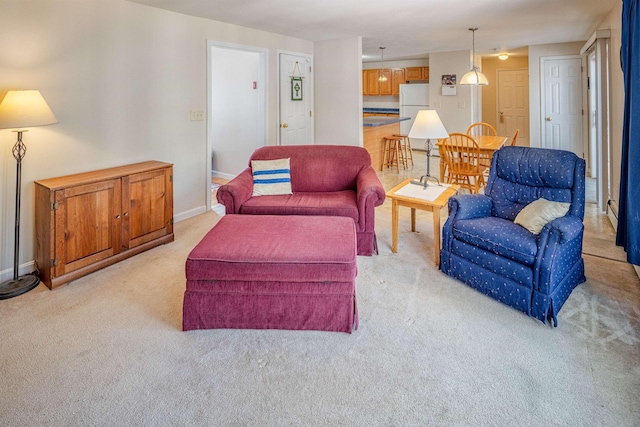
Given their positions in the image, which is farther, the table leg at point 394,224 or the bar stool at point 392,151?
the bar stool at point 392,151

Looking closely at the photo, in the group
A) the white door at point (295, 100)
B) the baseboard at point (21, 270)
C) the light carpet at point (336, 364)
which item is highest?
the white door at point (295, 100)

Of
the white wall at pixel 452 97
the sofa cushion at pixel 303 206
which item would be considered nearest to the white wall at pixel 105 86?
the sofa cushion at pixel 303 206

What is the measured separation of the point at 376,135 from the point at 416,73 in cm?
319

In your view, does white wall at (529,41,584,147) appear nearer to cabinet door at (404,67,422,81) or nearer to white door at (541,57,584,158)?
white door at (541,57,584,158)

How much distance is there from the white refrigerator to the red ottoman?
25.8 feet

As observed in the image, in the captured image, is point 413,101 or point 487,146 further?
point 413,101

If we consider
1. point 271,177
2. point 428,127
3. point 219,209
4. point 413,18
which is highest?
point 413,18

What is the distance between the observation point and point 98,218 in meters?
3.07

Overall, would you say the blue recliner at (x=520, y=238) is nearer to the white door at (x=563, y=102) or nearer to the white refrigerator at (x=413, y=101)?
the white door at (x=563, y=102)

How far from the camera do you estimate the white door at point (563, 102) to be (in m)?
6.82

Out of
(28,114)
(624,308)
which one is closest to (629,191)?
(624,308)

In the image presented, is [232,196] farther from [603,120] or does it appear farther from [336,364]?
[603,120]

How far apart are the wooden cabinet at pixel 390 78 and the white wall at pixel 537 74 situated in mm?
2571

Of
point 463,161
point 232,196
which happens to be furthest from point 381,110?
point 232,196
